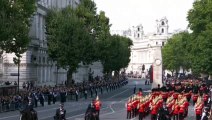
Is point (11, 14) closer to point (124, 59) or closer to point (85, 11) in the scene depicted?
point (85, 11)

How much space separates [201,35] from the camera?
78750mm

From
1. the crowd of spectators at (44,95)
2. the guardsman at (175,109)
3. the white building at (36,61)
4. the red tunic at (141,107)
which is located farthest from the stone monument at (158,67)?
the guardsman at (175,109)

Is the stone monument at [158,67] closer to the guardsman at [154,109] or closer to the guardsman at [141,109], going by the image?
the guardsman at [141,109]

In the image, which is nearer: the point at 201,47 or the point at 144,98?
the point at 144,98

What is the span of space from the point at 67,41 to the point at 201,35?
16635 mm

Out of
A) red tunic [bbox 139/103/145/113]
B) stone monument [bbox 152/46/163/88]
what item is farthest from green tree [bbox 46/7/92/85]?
red tunic [bbox 139/103/145/113]

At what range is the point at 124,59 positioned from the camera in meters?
134

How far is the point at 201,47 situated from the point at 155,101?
40527 millimetres

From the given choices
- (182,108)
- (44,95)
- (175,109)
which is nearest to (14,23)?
(44,95)

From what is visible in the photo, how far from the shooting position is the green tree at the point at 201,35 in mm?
75938

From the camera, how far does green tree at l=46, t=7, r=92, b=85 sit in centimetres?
7588

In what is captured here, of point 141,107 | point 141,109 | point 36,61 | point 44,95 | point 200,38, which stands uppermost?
point 200,38

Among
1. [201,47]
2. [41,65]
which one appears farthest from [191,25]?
[41,65]

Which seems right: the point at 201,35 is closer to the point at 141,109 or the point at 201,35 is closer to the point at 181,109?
the point at 141,109
